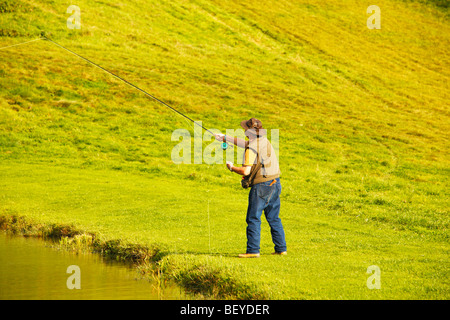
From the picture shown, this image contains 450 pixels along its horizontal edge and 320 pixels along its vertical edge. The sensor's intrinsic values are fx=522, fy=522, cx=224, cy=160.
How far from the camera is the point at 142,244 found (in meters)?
13.9

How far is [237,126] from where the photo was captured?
118 ft

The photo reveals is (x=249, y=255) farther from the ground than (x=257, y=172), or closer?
closer

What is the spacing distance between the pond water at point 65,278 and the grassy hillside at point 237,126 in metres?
1.07

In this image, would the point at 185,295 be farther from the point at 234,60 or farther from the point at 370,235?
the point at 234,60

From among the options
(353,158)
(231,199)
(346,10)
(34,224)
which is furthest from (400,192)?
(346,10)

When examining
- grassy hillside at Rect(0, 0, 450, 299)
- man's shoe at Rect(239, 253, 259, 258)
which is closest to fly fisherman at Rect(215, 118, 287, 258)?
man's shoe at Rect(239, 253, 259, 258)

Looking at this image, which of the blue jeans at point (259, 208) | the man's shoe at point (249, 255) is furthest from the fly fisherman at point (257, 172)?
the man's shoe at point (249, 255)

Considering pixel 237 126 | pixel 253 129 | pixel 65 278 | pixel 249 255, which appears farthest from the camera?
pixel 237 126

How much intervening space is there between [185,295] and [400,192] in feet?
58.2

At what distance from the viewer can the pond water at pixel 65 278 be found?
36.4ft

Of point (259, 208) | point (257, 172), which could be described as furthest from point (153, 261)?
point (257, 172)

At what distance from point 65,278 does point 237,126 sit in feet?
81.6

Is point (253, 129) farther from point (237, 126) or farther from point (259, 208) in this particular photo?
point (237, 126)

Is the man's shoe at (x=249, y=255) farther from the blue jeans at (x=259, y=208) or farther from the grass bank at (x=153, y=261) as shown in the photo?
the grass bank at (x=153, y=261)
